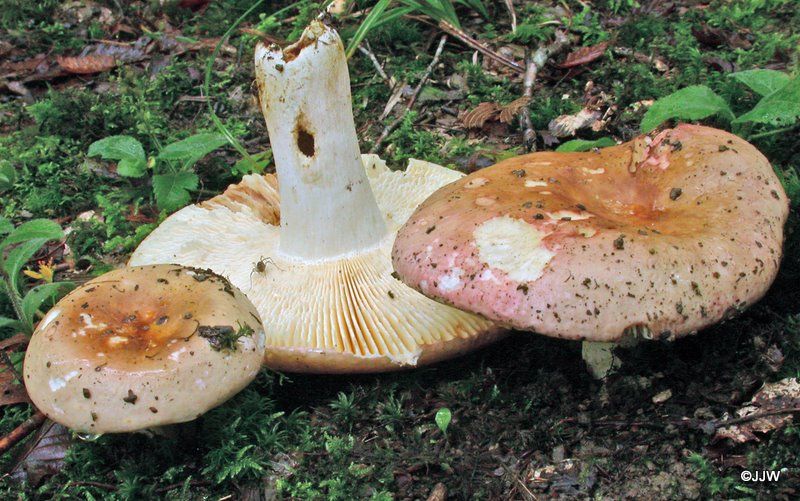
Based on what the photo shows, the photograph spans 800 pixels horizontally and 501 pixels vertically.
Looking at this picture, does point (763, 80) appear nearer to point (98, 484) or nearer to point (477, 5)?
point (477, 5)

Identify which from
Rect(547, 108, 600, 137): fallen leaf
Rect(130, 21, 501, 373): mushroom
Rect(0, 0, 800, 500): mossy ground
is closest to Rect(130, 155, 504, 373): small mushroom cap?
Rect(130, 21, 501, 373): mushroom

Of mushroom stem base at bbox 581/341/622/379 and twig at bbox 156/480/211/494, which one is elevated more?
mushroom stem base at bbox 581/341/622/379

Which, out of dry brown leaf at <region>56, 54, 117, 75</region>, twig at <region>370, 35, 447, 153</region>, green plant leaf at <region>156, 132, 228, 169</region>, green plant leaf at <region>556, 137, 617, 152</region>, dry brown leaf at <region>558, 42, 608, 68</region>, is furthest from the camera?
dry brown leaf at <region>56, 54, 117, 75</region>

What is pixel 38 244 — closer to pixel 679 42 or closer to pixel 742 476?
pixel 742 476

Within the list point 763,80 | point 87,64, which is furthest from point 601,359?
point 87,64

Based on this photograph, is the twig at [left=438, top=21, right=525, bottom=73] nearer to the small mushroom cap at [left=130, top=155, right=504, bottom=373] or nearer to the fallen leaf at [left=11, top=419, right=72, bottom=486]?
the small mushroom cap at [left=130, top=155, right=504, bottom=373]

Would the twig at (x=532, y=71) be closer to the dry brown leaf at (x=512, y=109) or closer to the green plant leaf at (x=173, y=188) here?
the dry brown leaf at (x=512, y=109)

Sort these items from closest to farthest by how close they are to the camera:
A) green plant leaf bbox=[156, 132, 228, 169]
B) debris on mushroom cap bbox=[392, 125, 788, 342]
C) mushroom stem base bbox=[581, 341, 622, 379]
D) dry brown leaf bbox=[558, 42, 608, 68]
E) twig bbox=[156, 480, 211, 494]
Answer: debris on mushroom cap bbox=[392, 125, 788, 342]
twig bbox=[156, 480, 211, 494]
mushroom stem base bbox=[581, 341, 622, 379]
green plant leaf bbox=[156, 132, 228, 169]
dry brown leaf bbox=[558, 42, 608, 68]

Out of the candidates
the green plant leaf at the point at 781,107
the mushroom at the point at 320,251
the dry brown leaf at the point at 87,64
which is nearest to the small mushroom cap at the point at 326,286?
the mushroom at the point at 320,251
